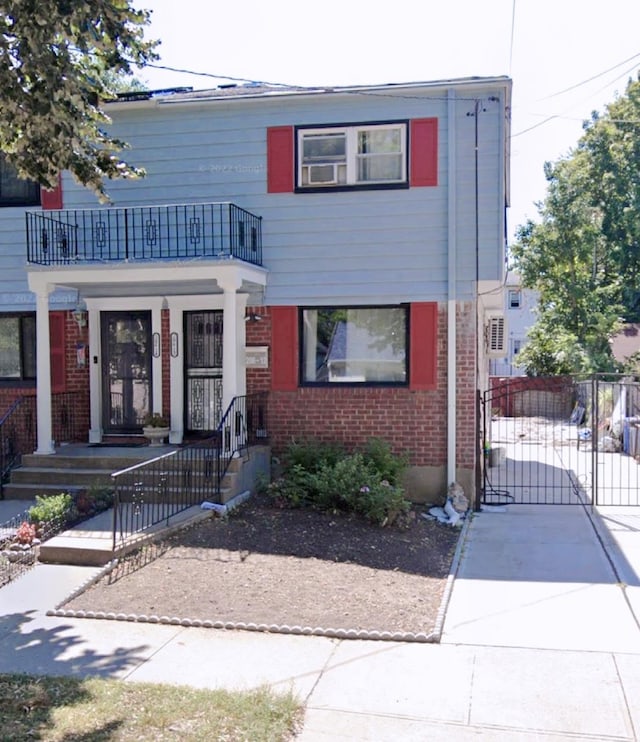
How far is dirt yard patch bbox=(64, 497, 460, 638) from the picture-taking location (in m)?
5.95

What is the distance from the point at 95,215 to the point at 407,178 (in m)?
4.75

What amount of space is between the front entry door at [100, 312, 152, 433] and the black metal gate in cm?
531

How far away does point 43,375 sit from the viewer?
33.7 ft

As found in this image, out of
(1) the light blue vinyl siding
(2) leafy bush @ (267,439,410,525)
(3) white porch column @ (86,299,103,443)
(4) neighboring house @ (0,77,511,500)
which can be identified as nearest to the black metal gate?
(4) neighboring house @ (0,77,511,500)

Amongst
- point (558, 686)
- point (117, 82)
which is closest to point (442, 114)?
point (558, 686)

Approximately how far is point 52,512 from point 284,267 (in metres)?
4.74

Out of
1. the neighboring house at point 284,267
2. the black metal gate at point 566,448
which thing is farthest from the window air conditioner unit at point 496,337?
the neighboring house at point 284,267

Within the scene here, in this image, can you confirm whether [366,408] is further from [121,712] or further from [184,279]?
[121,712]

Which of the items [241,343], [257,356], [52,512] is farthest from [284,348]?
[52,512]

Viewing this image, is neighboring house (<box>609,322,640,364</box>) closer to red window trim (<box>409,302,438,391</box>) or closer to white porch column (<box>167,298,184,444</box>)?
red window trim (<box>409,302,438,391</box>)

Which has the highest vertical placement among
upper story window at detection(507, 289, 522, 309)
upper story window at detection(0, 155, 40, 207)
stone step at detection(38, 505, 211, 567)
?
upper story window at detection(507, 289, 522, 309)

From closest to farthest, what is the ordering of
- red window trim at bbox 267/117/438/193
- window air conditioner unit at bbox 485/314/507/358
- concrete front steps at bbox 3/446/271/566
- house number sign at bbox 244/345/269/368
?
concrete front steps at bbox 3/446/271/566 → red window trim at bbox 267/117/438/193 → house number sign at bbox 244/345/269/368 → window air conditioner unit at bbox 485/314/507/358

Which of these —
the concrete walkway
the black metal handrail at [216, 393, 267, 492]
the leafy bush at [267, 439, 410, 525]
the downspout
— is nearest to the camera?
the concrete walkway

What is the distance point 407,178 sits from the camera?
10344mm
